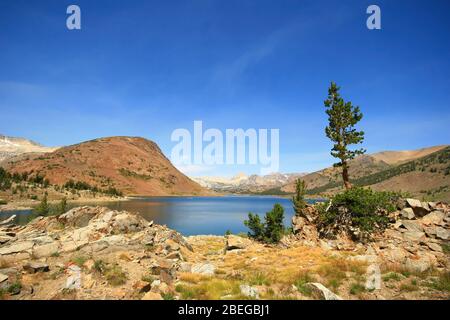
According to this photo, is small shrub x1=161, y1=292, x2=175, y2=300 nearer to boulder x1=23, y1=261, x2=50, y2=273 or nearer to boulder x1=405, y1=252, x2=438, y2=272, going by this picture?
boulder x1=23, y1=261, x2=50, y2=273

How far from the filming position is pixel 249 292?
12.2 metres

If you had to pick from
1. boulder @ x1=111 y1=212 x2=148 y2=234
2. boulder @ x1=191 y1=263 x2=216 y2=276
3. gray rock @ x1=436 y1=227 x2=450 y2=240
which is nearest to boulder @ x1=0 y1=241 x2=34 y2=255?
boulder @ x1=111 y1=212 x2=148 y2=234

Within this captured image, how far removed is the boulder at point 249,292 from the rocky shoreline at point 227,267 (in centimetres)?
6

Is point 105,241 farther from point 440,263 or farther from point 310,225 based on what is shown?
point 440,263

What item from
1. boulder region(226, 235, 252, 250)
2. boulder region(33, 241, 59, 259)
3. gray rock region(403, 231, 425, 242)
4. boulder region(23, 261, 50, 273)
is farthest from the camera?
boulder region(226, 235, 252, 250)

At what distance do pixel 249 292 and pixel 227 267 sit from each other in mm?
7400

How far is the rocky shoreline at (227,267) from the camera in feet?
40.6

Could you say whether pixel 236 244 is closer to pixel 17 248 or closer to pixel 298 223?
pixel 298 223

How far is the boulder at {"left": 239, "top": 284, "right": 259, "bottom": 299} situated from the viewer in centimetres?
1195

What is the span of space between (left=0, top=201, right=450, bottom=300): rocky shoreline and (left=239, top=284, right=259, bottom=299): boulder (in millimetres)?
56

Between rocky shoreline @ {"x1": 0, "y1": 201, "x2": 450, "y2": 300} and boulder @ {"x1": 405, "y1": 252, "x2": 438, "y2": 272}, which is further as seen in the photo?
boulder @ {"x1": 405, "y1": 252, "x2": 438, "y2": 272}

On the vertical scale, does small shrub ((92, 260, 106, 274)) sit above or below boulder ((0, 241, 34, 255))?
below

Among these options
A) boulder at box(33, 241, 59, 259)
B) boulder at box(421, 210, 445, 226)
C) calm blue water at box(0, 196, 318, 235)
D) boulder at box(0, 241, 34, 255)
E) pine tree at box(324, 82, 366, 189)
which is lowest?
calm blue water at box(0, 196, 318, 235)
